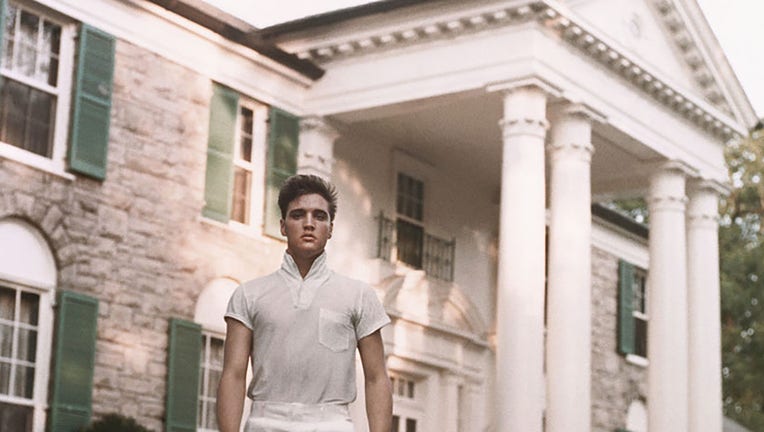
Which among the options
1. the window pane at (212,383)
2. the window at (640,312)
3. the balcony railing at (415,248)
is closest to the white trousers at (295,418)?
the window pane at (212,383)

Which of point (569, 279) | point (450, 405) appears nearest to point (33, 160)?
point (569, 279)

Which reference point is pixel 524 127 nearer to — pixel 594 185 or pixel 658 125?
pixel 658 125

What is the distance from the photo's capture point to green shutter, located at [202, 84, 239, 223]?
18.8 m

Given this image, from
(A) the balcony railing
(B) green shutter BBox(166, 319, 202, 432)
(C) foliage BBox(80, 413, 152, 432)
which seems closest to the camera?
(C) foliage BBox(80, 413, 152, 432)

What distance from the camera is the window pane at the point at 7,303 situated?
52.2 ft

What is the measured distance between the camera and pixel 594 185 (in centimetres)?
2519

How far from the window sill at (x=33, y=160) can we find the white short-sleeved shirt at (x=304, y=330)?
11267 mm

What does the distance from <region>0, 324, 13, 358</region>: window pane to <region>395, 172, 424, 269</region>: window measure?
803cm

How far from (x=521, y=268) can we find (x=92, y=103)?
5.87 m

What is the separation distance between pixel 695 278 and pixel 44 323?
459 inches

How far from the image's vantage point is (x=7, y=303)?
16.0 meters

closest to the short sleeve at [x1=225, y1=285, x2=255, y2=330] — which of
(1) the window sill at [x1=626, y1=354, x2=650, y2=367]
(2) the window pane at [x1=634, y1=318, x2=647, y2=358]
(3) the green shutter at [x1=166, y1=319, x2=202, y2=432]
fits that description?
(3) the green shutter at [x1=166, y1=319, x2=202, y2=432]

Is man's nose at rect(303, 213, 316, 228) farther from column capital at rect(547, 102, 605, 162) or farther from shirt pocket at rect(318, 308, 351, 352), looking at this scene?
column capital at rect(547, 102, 605, 162)

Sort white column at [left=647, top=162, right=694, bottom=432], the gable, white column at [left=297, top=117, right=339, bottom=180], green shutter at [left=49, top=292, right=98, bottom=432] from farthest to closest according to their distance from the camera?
white column at [left=647, top=162, right=694, bottom=432], the gable, white column at [left=297, top=117, right=339, bottom=180], green shutter at [left=49, top=292, right=98, bottom=432]
